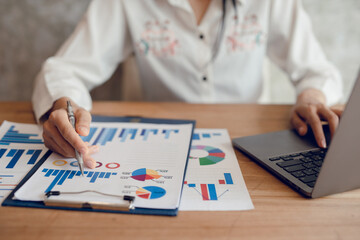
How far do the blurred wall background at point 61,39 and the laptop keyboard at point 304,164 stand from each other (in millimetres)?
744

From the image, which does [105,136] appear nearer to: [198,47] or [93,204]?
[93,204]

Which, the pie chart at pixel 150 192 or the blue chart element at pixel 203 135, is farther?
the blue chart element at pixel 203 135

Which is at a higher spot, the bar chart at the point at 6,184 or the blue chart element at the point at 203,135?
the blue chart element at the point at 203,135

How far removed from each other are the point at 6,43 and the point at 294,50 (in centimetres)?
111

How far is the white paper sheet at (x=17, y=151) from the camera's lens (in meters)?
0.56

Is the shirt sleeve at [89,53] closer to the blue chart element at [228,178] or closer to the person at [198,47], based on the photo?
the person at [198,47]

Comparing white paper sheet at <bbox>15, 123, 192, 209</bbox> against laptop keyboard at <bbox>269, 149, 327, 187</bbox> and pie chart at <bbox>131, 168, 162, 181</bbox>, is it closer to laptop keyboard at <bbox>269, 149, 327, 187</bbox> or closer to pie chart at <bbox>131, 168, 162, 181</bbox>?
pie chart at <bbox>131, 168, 162, 181</bbox>

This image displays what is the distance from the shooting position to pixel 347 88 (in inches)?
62.7

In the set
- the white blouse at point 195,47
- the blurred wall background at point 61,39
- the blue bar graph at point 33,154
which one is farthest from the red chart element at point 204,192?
the blurred wall background at point 61,39

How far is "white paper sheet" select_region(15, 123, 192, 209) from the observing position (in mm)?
512

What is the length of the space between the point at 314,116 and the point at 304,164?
7.3 inches

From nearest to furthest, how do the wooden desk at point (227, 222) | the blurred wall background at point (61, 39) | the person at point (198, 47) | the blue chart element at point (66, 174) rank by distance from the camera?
the wooden desk at point (227, 222) < the blue chart element at point (66, 174) < the person at point (198, 47) < the blurred wall background at point (61, 39)

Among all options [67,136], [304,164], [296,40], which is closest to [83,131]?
[67,136]

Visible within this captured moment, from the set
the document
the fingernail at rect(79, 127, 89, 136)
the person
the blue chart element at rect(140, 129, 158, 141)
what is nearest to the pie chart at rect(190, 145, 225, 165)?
the document
